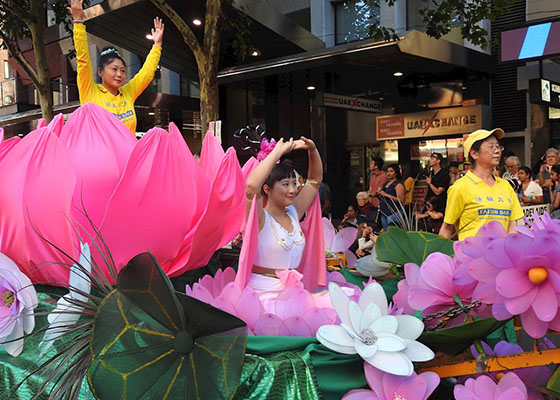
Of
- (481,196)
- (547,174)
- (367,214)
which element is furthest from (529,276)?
(547,174)

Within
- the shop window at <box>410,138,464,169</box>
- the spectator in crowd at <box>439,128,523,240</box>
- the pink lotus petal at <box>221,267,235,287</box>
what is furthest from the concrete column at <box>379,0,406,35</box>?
the pink lotus petal at <box>221,267,235,287</box>

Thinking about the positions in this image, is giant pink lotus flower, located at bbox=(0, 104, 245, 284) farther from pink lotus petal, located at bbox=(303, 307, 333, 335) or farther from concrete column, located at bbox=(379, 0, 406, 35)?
concrete column, located at bbox=(379, 0, 406, 35)

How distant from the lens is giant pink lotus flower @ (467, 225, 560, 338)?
1.09 m

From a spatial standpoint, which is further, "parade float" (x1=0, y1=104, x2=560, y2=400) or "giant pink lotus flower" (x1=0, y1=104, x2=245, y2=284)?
"giant pink lotus flower" (x1=0, y1=104, x2=245, y2=284)

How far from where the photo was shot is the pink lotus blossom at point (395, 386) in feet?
3.97

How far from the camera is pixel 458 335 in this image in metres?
1.27

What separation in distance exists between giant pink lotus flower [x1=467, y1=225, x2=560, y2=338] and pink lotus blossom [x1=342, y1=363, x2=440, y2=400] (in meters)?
0.25

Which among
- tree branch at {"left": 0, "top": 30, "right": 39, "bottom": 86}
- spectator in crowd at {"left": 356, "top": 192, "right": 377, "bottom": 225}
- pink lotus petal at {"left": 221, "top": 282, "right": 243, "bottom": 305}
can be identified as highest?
tree branch at {"left": 0, "top": 30, "right": 39, "bottom": 86}

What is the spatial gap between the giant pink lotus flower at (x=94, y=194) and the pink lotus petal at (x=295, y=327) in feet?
1.48

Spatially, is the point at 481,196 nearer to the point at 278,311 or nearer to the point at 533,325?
the point at 278,311

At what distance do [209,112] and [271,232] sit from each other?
4.81 metres

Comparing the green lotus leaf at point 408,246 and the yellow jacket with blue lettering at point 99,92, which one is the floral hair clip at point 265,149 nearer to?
the green lotus leaf at point 408,246

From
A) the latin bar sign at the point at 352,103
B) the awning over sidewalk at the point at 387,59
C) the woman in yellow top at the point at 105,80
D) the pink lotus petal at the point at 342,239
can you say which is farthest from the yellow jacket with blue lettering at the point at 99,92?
the latin bar sign at the point at 352,103

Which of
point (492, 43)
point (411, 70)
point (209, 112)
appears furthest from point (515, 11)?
point (209, 112)
